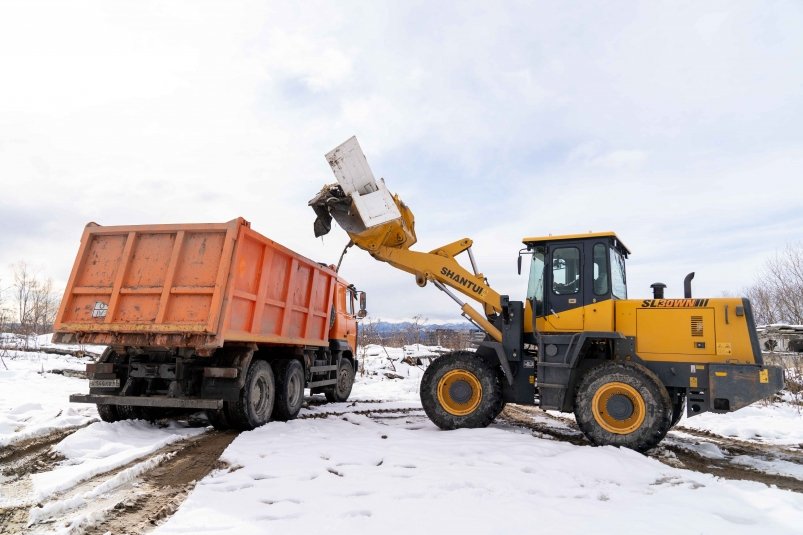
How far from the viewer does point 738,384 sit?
259 inches

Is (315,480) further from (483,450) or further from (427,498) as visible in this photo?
(483,450)

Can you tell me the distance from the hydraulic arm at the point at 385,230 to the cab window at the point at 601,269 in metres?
1.50

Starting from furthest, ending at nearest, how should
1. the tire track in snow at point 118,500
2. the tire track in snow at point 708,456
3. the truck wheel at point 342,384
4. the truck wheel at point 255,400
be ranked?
the truck wheel at point 342,384 → the truck wheel at point 255,400 → the tire track in snow at point 708,456 → the tire track in snow at point 118,500

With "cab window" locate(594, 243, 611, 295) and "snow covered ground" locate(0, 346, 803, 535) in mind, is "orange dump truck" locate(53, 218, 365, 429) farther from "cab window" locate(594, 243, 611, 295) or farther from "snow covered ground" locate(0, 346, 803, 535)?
"cab window" locate(594, 243, 611, 295)

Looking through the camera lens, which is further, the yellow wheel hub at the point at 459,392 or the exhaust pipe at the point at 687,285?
the yellow wheel hub at the point at 459,392

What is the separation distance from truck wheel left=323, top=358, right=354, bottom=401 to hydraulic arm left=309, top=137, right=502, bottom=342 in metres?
3.96

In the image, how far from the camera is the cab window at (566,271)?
25.6 ft

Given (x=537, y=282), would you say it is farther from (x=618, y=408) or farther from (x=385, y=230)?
(x=385, y=230)

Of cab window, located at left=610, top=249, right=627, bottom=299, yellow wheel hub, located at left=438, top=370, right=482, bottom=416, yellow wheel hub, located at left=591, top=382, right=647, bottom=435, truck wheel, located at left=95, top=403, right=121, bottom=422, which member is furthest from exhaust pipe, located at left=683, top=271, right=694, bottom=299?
truck wheel, located at left=95, top=403, right=121, bottom=422

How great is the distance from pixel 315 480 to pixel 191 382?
317 cm

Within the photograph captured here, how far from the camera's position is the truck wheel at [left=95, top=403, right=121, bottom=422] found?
739 centimetres

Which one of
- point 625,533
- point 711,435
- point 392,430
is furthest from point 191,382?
point 711,435

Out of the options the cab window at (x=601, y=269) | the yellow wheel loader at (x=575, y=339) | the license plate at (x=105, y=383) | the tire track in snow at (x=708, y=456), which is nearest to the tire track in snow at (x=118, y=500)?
the license plate at (x=105, y=383)

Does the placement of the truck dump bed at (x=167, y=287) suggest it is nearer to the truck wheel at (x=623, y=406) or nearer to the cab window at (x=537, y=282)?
the cab window at (x=537, y=282)
